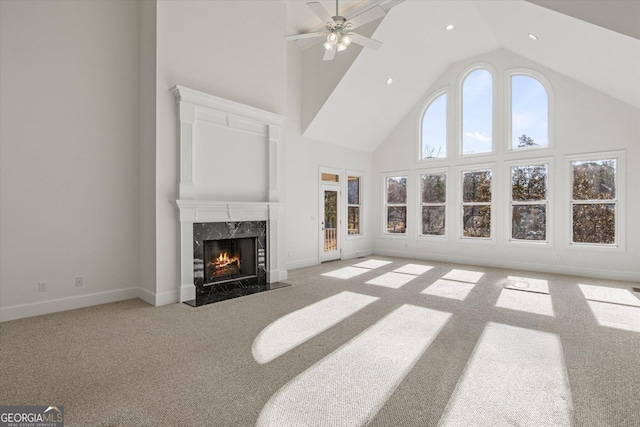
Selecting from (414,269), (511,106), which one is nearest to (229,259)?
(414,269)

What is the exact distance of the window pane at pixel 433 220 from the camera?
8.08 metres

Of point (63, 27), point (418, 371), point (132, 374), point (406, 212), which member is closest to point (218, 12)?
point (63, 27)

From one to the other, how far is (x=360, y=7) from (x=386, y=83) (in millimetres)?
1713

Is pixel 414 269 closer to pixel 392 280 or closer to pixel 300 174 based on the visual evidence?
pixel 392 280

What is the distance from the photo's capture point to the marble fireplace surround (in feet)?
14.9

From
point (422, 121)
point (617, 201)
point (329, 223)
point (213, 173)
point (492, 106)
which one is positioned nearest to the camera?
point (213, 173)

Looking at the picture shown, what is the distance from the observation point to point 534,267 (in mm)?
6711

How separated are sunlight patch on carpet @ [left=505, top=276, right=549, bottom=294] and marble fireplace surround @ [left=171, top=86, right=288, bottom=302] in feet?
12.7

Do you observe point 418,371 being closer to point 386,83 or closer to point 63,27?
point 63,27

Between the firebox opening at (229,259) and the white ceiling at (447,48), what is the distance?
3.03 meters

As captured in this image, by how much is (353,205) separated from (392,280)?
10.7 feet

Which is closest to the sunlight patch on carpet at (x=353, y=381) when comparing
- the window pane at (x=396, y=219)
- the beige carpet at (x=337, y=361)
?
the beige carpet at (x=337, y=361)

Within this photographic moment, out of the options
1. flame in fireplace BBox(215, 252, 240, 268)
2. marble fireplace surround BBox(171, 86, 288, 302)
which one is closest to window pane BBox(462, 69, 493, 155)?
marble fireplace surround BBox(171, 86, 288, 302)

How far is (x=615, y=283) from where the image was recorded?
559cm
